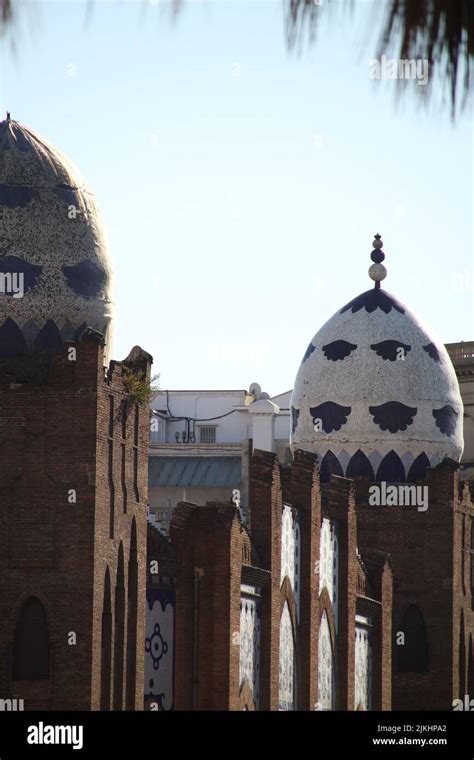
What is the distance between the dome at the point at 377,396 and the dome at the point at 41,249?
576 inches

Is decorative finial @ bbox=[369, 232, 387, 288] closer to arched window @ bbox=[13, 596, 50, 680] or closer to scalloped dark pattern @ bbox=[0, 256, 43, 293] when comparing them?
scalloped dark pattern @ bbox=[0, 256, 43, 293]

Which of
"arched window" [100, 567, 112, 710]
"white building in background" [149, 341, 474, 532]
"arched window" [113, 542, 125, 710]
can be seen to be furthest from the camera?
"white building in background" [149, 341, 474, 532]

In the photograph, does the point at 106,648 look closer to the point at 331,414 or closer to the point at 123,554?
the point at 123,554

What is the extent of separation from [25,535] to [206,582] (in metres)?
4.84

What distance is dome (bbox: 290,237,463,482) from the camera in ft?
124

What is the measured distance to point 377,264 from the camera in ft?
129

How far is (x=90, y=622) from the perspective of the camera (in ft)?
69.8

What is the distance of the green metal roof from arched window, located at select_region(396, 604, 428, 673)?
50.2 feet

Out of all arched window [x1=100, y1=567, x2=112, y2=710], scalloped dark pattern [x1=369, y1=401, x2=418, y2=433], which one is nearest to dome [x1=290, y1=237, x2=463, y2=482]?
scalloped dark pattern [x1=369, y1=401, x2=418, y2=433]

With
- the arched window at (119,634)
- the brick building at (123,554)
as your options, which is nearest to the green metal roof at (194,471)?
the brick building at (123,554)

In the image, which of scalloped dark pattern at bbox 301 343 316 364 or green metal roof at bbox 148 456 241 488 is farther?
green metal roof at bbox 148 456 241 488

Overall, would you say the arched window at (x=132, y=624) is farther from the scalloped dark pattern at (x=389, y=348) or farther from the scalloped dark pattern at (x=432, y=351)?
the scalloped dark pattern at (x=432, y=351)

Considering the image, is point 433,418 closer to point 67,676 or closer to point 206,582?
point 206,582
